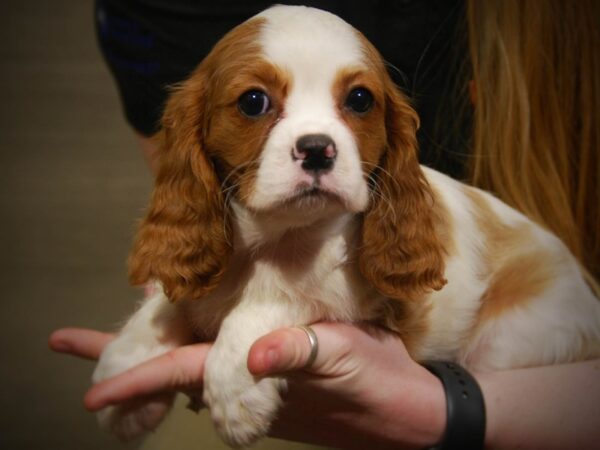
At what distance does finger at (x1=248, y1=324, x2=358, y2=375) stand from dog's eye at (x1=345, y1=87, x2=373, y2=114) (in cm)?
33

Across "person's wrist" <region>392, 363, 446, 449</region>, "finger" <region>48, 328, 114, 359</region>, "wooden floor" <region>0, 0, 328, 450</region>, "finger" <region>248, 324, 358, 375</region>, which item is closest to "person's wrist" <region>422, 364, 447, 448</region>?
"person's wrist" <region>392, 363, 446, 449</region>

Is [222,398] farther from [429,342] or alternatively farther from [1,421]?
[1,421]

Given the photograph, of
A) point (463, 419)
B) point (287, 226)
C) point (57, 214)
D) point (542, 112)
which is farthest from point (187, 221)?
point (542, 112)

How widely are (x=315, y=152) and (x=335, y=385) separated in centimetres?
40

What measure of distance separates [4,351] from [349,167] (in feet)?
3.11

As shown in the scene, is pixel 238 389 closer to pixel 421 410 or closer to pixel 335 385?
pixel 335 385

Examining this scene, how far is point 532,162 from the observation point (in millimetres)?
1443

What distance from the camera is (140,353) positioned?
1054 mm

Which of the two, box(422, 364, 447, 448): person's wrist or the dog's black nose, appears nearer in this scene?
the dog's black nose

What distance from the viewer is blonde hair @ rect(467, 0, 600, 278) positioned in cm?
135

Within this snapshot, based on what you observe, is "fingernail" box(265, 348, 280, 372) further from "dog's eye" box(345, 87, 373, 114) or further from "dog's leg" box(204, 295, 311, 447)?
"dog's eye" box(345, 87, 373, 114)

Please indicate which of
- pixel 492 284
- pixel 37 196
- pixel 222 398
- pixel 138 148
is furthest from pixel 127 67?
pixel 492 284

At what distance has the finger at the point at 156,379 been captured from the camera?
933 mm

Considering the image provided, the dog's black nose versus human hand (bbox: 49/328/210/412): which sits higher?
the dog's black nose
